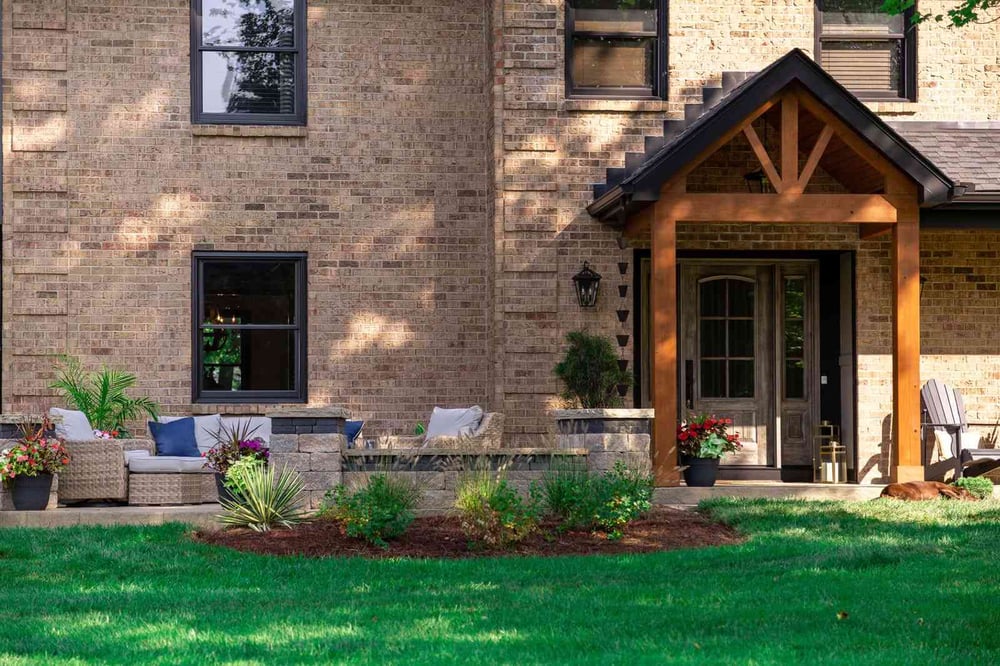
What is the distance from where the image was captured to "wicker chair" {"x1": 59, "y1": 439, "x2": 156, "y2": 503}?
37.3ft

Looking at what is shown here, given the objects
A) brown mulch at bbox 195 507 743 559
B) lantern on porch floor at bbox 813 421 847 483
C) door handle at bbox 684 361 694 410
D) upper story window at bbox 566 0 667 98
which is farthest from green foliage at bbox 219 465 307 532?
lantern on porch floor at bbox 813 421 847 483

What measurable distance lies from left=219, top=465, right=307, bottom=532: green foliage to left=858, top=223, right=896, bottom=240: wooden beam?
6.46 meters

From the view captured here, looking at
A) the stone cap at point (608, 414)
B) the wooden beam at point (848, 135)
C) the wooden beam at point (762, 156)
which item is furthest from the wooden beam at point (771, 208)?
the stone cap at point (608, 414)


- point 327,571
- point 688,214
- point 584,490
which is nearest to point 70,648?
point 327,571

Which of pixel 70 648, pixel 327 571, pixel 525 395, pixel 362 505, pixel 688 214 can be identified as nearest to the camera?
pixel 70 648

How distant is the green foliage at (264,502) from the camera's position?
1002 cm

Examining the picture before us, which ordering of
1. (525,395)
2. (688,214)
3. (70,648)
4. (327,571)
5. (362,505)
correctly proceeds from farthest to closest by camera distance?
(525,395)
(688,214)
(362,505)
(327,571)
(70,648)

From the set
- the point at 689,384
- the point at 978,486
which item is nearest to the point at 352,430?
the point at 689,384

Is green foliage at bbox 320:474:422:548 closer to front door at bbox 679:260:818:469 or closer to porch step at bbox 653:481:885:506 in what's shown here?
porch step at bbox 653:481:885:506

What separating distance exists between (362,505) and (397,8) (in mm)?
6828

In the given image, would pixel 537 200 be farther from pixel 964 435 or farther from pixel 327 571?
pixel 327 571

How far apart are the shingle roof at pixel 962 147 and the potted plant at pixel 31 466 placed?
840 centimetres

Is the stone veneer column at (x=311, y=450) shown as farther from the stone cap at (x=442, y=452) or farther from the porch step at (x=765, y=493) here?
the porch step at (x=765, y=493)

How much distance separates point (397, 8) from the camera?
1438 centimetres
